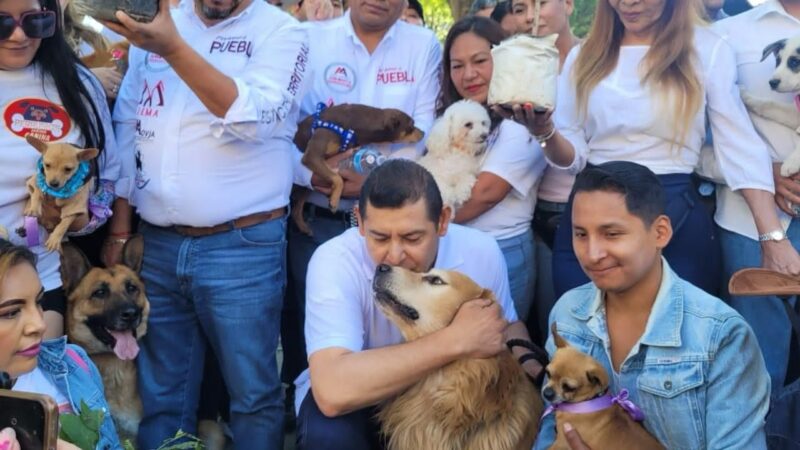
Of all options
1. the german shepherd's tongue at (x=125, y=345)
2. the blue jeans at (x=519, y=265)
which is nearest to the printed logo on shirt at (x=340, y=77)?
the blue jeans at (x=519, y=265)

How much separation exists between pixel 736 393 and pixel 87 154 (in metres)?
2.71

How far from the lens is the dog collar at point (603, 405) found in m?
2.89

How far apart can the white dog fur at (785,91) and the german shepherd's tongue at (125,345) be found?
9.87 ft

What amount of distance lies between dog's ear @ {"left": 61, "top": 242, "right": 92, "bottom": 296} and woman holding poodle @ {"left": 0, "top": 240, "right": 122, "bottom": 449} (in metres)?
0.70

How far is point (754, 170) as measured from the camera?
3.75 metres

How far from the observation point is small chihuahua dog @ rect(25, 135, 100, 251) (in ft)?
11.7

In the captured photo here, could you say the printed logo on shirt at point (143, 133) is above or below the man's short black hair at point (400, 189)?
below

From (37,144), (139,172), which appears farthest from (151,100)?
(37,144)

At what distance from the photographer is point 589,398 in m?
2.90

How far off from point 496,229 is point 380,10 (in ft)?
4.16

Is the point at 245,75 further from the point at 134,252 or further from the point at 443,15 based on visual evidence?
the point at 443,15

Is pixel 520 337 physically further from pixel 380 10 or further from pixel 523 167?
pixel 380 10

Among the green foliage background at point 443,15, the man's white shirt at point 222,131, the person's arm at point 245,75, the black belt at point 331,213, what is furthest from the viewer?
the green foliage background at point 443,15

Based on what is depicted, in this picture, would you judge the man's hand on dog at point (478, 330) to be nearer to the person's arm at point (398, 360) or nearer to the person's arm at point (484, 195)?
the person's arm at point (398, 360)
